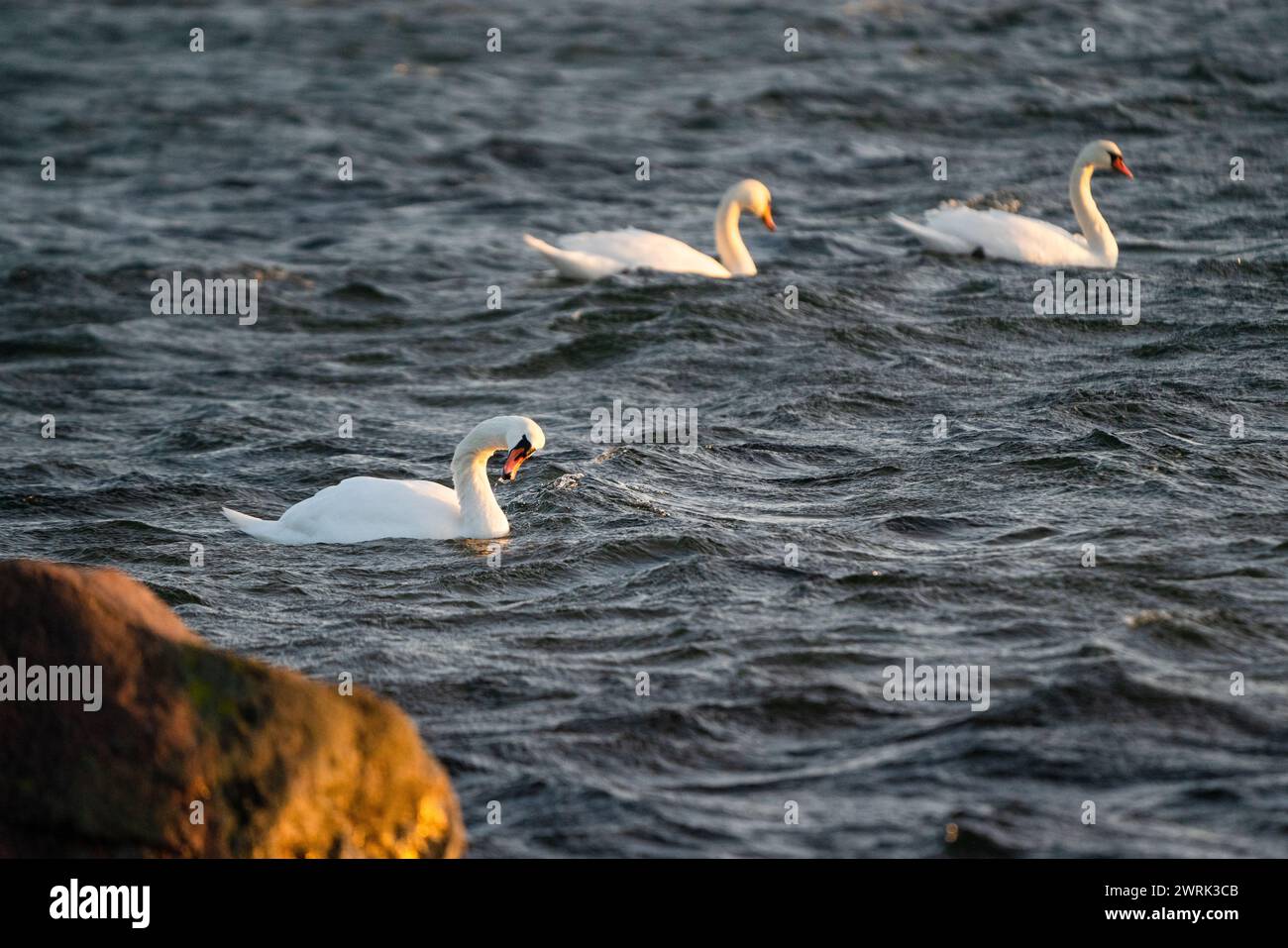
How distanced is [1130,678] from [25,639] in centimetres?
437

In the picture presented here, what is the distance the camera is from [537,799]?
23.1ft

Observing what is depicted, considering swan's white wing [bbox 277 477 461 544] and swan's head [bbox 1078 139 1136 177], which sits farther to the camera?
swan's head [bbox 1078 139 1136 177]

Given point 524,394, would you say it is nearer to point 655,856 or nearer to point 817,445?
point 817,445

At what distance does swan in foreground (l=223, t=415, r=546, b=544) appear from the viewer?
10.5 meters

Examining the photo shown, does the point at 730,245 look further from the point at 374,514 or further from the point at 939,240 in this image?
the point at 374,514

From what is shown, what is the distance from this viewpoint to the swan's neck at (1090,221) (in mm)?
16391

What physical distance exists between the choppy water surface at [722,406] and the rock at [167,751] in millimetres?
914

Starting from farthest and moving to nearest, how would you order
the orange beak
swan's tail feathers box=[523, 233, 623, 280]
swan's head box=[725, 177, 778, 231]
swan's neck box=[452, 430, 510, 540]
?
1. swan's head box=[725, 177, 778, 231]
2. swan's tail feathers box=[523, 233, 623, 280]
3. swan's neck box=[452, 430, 510, 540]
4. the orange beak

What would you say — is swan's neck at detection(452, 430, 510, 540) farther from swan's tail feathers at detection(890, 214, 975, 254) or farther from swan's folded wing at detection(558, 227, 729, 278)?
swan's tail feathers at detection(890, 214, 975, 254)

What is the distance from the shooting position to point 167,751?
572 cm

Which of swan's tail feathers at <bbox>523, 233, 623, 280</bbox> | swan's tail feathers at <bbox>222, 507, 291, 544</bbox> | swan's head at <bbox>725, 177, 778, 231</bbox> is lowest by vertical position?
swan's tail feathers at <bbox>222, 507, 291, 544</bbox>

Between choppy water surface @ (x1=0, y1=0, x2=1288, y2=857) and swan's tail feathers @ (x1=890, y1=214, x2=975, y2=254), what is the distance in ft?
1.05

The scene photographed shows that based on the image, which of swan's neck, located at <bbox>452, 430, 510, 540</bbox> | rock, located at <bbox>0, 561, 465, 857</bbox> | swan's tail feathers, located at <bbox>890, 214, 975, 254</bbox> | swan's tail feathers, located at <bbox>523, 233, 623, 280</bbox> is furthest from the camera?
swan's tail feathers, located at <bbox>890, 214, 975, 254</bbox>

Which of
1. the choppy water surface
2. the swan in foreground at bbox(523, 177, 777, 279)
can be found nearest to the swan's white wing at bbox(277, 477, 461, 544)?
the choppy water surface
